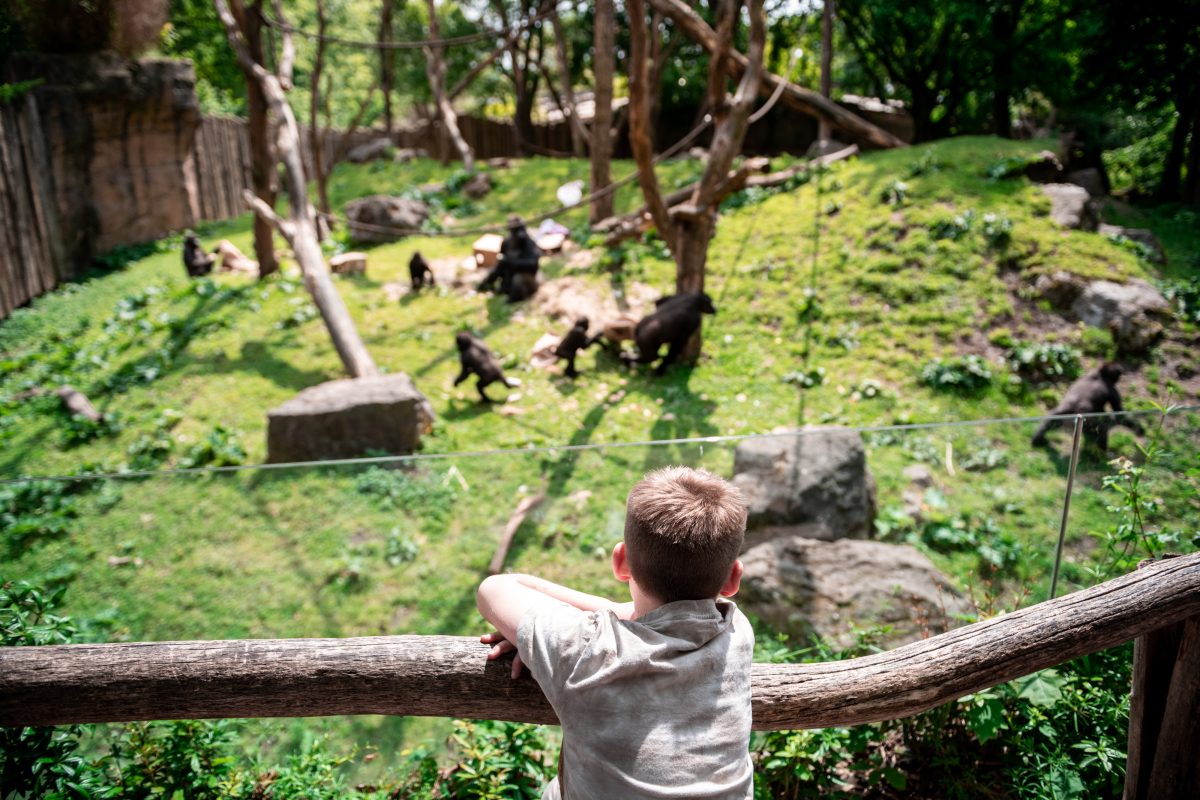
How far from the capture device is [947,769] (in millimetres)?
2770

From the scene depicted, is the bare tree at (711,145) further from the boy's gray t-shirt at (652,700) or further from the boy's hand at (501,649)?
the boy's gray t-shirt at (652,700)

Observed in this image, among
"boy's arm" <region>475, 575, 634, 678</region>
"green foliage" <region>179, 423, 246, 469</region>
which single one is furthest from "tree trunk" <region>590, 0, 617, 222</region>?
"boy's arm" <region>475, 575, 634, 678</region>

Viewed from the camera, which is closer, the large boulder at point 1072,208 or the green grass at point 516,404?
the green grass at point 516,404

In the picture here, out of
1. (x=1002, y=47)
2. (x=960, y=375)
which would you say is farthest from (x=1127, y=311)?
(x=1002, y=47)

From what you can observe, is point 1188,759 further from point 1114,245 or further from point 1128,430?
point 1114,245

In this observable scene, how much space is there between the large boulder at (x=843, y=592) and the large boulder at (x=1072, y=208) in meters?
7.11

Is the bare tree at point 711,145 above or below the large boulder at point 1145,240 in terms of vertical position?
above

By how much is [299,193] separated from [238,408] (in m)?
3.49

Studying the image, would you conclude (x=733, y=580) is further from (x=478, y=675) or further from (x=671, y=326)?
(x=671, y=326)

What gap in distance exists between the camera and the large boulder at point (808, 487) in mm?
4500

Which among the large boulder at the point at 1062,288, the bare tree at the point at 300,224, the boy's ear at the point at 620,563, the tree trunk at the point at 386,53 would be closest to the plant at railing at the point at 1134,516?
the boy's ear at the point at 620,563

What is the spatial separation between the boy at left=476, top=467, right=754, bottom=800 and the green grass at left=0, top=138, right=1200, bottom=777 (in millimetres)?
1690

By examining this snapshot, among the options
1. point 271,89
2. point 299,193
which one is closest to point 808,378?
point 299,193

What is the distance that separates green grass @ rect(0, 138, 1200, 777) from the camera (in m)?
3.90
